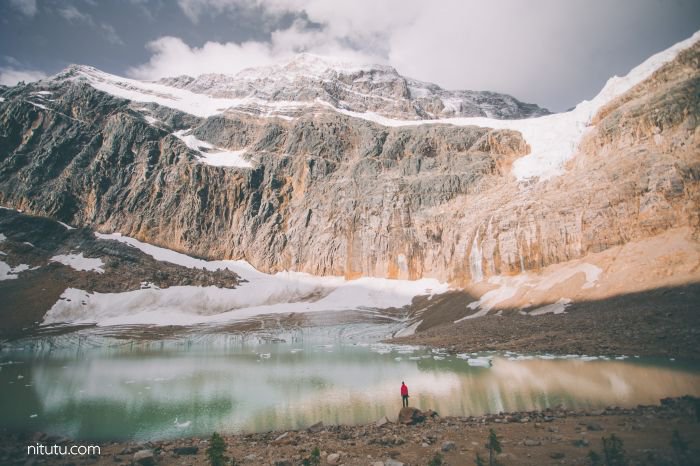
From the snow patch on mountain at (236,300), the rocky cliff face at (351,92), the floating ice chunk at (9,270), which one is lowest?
the snow patch on mountain at (236,300)

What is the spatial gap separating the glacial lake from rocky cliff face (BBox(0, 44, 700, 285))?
4549 centimetres

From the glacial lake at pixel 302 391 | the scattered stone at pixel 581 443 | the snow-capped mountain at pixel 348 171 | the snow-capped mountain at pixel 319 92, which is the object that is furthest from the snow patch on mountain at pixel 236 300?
the scattered stone at pixel 581 443

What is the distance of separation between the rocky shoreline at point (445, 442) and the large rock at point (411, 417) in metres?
0.02

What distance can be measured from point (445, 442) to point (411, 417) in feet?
Result: 13.4

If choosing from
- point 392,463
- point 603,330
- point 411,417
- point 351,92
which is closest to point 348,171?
point 351,92

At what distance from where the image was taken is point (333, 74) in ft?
579

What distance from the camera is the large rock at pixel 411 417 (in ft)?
57.1

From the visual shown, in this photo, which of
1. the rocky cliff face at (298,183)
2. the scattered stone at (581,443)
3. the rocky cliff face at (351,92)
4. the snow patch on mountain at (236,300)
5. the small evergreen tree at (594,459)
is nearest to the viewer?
the small evergreen tree at (594,459)

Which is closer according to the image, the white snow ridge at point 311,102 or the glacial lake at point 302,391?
the glacial lake at point 302,391

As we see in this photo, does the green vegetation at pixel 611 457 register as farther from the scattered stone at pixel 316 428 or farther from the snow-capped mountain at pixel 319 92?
the snow-capped mountain at pixel 319 92

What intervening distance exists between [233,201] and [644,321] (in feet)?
379

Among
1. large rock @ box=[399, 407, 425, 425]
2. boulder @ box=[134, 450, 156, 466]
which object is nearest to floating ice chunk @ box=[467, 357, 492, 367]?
large rock @ box=[399, 407, 425, 425]

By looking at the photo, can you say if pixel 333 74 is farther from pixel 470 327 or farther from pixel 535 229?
pixel 470 327

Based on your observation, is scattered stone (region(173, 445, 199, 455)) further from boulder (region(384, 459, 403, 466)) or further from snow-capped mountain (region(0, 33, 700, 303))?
snow-capped mountain (region(0, 33, 700, 303))
